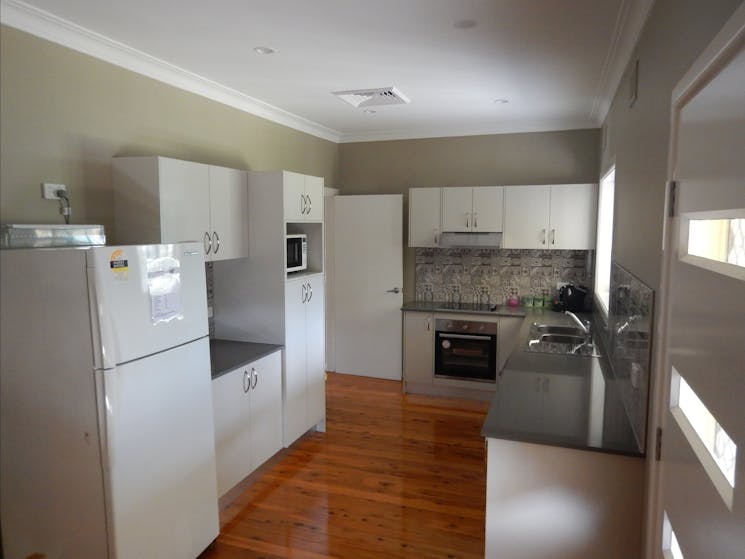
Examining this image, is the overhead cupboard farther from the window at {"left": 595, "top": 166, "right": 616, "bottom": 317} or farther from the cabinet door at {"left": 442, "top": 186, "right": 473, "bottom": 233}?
the window at {"left": 595, "top": 166, "right": 616, "bottom": 317}

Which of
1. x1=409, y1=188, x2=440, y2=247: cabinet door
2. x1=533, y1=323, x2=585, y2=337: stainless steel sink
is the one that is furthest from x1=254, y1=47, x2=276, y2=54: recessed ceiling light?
x1=533, y1=323, x2=585, y2=337: stainless steel sink

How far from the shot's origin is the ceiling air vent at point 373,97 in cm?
363

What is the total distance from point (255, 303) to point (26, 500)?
5.79ft

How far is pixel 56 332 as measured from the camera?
208cm

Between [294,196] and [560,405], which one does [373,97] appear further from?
[560,405]

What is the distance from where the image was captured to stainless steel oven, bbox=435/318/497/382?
479cm

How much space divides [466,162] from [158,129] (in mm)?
3154

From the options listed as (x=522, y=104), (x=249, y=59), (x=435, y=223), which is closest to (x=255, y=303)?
(x=249, y=59)

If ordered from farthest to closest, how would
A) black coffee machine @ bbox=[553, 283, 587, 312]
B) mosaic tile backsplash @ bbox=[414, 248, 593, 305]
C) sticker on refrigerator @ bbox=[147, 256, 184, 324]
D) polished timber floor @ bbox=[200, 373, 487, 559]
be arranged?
mosaic tile backsplash @ bbox=[414, 248, 593, 305], black coffee machine @ bbox=[553, 283, 587, 312], polished timber floor @ bbox=[200, 373, 487, 559], sticker on refrigerator @ bbox=[147, 256, 184, 324]

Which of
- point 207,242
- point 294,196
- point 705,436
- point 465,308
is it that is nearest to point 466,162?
point 465,308

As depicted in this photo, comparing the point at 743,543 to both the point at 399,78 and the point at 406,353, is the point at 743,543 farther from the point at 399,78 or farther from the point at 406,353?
the point at 406,353

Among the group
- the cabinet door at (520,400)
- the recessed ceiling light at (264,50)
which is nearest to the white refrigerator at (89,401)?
the recessed ceiling light at (264,50)

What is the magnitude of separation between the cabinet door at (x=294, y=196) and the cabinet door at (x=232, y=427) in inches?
45.4

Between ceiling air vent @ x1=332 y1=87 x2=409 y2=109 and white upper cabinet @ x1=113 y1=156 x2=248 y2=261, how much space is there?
3.75 feet
